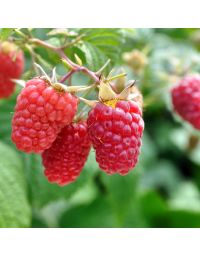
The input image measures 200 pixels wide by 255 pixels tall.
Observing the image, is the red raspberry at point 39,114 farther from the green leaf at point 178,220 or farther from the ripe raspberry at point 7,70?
the green leaf at point 178,220

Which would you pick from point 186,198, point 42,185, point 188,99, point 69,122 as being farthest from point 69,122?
point 186,198

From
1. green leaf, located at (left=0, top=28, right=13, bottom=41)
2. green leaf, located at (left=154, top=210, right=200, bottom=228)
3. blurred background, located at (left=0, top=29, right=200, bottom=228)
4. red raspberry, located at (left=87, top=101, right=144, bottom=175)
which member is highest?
green leaf, located at (left=0, top=28, right=13, bottom=41)

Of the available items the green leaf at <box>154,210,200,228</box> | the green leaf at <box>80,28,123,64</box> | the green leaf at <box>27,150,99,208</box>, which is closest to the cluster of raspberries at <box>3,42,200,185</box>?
the green leaf at <box>80,28,123,64</box>

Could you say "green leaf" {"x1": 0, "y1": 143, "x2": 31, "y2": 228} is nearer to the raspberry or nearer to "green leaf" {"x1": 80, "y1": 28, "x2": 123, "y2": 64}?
the raspberry

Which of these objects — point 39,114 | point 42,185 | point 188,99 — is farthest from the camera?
point 42,185

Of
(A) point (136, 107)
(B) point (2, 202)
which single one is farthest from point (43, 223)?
(A) point (136, 107)

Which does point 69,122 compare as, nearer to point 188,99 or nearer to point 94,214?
point 188,99
